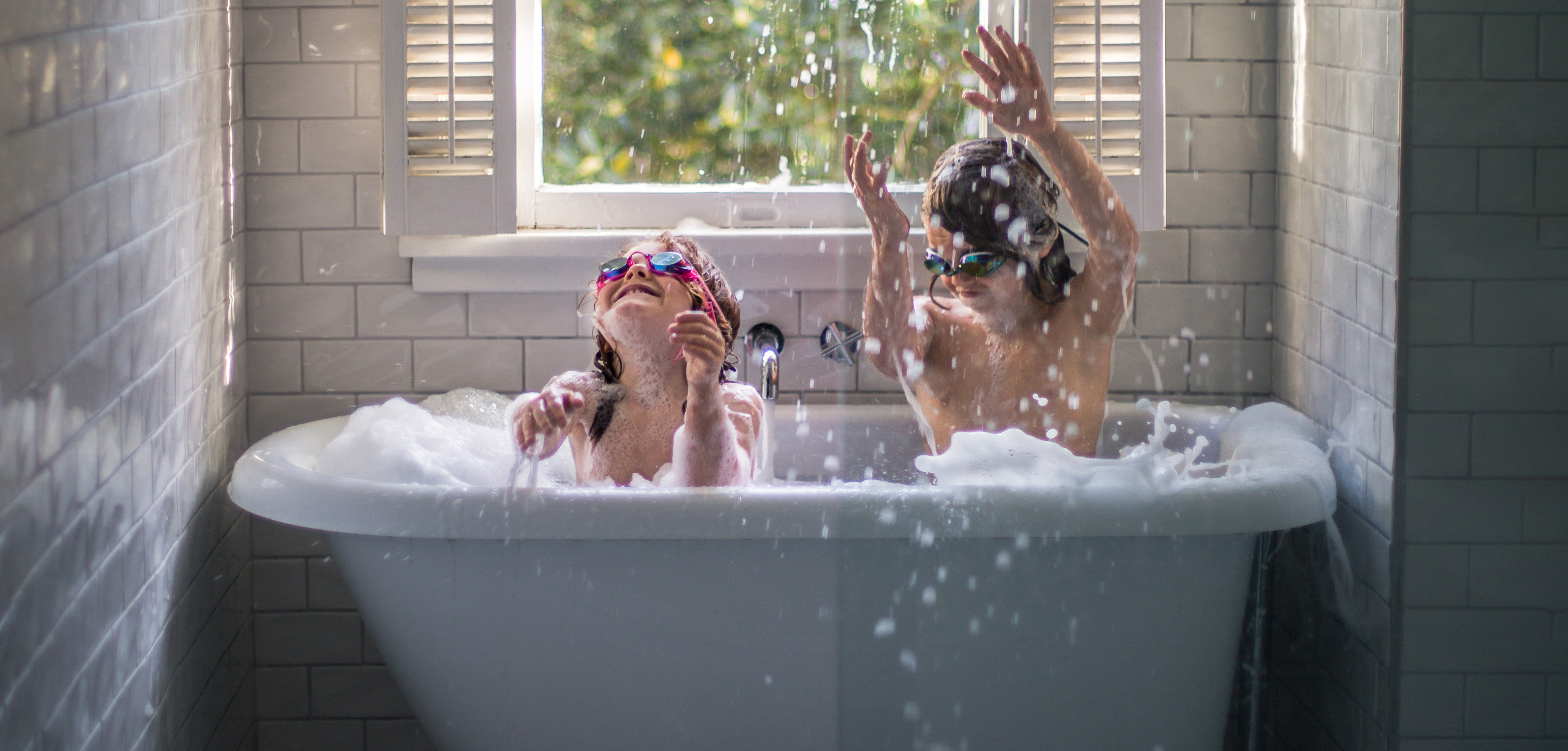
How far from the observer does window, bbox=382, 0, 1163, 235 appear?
2.27 m

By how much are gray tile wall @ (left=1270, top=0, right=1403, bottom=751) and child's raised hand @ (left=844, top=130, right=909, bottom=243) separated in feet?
2.17

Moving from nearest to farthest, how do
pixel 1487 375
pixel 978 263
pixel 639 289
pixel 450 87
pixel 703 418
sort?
pixel 1487 375 → pixel 703 418 → pixel 639 289 → pixel 978 263 → pixel 450 87

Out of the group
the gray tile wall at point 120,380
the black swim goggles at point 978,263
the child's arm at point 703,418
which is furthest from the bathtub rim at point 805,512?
the black swim goggles at point 978,263

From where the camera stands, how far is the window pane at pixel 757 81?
7.93ft

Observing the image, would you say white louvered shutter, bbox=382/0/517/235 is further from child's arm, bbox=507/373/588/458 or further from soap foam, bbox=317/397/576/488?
child's arm, bbox=507/373/588/458

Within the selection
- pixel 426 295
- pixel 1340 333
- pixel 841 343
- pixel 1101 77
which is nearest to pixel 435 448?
pixel 426 295

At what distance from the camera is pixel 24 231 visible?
133 cm

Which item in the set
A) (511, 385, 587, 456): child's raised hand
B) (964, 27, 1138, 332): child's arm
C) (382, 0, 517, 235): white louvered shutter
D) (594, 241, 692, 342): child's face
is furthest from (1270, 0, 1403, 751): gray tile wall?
(382, 0, 517, 235): white louvered shutter

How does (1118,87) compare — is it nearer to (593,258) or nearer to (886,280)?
(886,280)

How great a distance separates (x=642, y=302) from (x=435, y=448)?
418 mm

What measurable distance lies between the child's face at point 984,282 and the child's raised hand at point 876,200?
17 cm

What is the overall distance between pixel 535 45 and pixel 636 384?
0.77 metres

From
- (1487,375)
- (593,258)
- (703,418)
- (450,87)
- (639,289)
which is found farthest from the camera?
(593,258)

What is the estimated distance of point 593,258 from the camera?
2.35 metres
